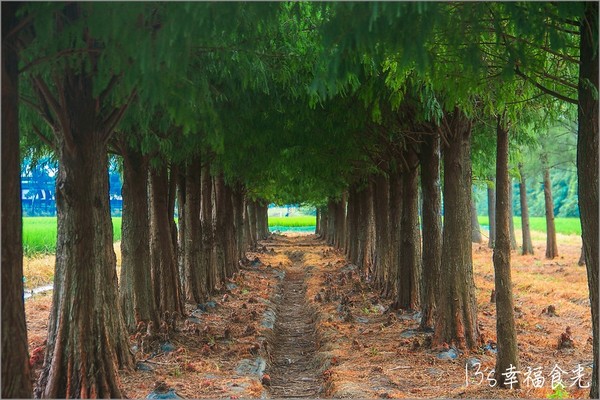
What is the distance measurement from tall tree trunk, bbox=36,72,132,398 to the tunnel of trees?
0.9 inches

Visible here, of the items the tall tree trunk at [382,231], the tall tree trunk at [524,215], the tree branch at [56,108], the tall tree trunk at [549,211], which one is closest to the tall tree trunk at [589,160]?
the tree branch at [56,108]

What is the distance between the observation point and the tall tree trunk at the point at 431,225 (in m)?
12.6

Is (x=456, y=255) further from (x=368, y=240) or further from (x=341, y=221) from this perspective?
(x=341, y=221)

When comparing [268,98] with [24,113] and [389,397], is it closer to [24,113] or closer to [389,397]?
[24,113]

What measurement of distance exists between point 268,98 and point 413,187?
556 centimetres

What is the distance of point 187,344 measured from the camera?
11953mm

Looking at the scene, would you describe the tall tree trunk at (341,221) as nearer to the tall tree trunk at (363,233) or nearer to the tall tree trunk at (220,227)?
the tall tree trunk at (363,233)

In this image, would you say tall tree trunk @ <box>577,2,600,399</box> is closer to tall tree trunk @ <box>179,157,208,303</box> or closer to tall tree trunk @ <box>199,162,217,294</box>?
tall tree trunk @ <box>179,157,208,303</box>

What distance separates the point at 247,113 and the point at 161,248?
498 centimetres

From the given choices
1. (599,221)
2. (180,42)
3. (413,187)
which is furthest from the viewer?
(413,187)

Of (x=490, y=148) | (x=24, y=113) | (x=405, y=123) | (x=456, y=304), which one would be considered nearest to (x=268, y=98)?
(x=405, y=123)

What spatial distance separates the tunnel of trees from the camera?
5.34m

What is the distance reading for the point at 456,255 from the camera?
11.2 m

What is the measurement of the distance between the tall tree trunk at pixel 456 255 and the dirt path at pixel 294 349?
241cm
